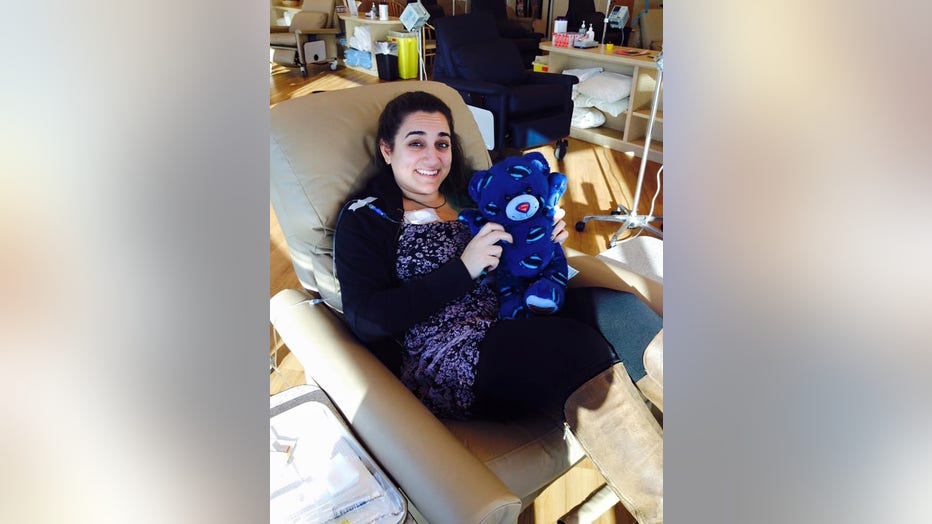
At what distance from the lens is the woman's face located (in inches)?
56.6

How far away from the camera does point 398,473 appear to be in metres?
0.96

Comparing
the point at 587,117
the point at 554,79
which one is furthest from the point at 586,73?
the point at 554,79

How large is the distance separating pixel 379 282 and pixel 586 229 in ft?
6.28

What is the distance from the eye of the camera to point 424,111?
58.2 inches

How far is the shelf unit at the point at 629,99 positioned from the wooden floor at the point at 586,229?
8cm

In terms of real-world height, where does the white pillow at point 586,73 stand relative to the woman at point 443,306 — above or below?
above

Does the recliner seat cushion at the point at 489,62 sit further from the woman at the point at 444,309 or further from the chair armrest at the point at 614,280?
the chair armrest at the point at 614,280

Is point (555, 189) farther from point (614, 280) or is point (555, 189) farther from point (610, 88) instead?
point (610, 88)

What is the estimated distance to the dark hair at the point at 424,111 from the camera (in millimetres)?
1460

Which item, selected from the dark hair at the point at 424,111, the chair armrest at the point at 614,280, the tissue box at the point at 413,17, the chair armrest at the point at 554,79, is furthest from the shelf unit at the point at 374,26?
the chair armrest at the point at 614,280

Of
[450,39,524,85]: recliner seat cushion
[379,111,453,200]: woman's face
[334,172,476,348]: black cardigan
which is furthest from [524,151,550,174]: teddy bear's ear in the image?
[450,39,524,85]: recliner seat cushion
